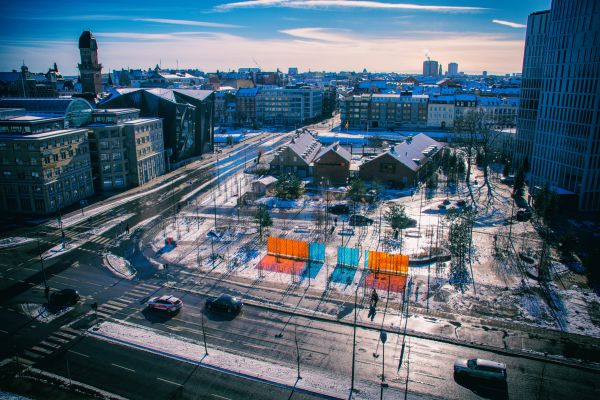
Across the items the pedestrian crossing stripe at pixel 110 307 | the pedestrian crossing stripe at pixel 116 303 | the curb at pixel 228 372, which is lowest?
the curb at pixel 228 372

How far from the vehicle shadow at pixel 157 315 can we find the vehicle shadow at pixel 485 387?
23278 mm

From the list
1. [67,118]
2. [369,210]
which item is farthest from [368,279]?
[67,118]

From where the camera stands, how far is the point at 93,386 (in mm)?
29359

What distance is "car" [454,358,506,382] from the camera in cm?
2903

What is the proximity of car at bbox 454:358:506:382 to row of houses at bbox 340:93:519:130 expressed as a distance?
121 m

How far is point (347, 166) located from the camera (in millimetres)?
81000

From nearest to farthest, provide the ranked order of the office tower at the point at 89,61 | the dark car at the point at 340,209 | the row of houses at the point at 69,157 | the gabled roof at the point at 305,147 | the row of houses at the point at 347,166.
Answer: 1. the row of houses at the point at 69,157
2. the dark car at the point at 340,209
3. the row of houses at the point at 347,166
4. the gabled roof at the point at 305,147
5. the office tower at the point at 89,61

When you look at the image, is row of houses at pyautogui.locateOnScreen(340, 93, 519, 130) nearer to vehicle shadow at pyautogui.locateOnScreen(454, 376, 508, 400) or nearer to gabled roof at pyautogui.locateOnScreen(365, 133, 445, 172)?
gabled roof at pyautogui.locateOnScreen(365, 133, 445, 172)

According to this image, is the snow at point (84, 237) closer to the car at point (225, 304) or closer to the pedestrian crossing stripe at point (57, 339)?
the pedestrian crossing stripe at point (57, 339)

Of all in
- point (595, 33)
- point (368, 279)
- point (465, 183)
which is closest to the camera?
point (368, 279)

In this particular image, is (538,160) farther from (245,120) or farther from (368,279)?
(245,120)

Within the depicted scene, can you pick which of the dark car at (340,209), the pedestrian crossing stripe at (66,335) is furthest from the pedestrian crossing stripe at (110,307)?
the dark car at (340,209)

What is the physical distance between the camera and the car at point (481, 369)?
29031mm

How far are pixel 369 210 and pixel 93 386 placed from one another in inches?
1810
